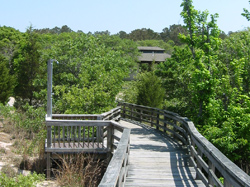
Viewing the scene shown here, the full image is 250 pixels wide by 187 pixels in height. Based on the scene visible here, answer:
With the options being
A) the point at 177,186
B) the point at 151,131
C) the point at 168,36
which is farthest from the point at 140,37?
the point at 177,186

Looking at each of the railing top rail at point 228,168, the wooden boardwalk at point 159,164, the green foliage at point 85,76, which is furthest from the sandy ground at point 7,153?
the railing top rail at point 228,168

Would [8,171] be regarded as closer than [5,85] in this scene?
Yes

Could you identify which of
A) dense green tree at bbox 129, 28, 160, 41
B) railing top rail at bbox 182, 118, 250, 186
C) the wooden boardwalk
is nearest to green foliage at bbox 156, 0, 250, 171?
the wooden boardwalk

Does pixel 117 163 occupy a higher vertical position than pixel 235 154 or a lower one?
higher

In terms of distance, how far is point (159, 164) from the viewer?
916cm

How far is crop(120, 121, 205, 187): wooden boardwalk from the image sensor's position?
7.45 meters

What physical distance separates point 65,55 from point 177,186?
14086mm

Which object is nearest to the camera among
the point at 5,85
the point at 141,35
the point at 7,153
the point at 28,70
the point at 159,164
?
the point at 159,164

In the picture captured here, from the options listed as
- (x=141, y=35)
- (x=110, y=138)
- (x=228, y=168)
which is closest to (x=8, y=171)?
(x=110, y=138)

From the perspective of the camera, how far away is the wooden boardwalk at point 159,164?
24.4 feet

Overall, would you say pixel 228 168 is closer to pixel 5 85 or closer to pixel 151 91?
pixel 151 91

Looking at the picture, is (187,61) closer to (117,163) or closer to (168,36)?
(117,163)

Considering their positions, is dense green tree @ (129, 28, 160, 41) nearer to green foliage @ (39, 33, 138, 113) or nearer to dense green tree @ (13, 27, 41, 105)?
dense green tree @ (13, 27, 41, 105)

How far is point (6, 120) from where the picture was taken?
57.8ft
